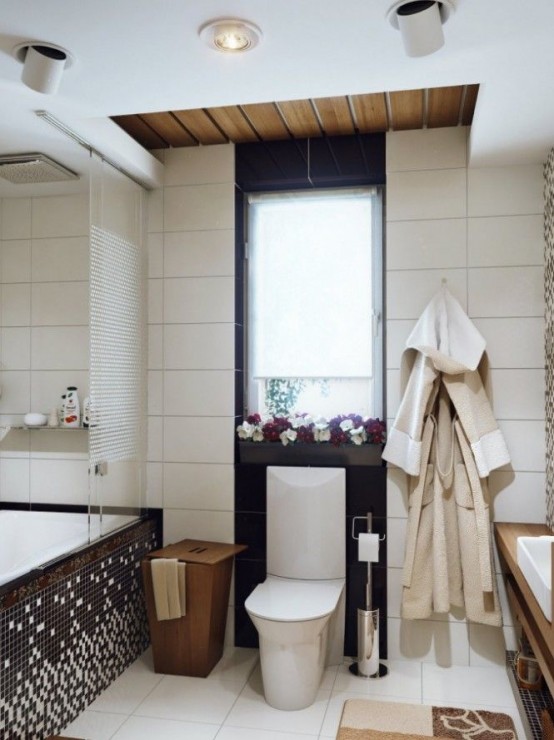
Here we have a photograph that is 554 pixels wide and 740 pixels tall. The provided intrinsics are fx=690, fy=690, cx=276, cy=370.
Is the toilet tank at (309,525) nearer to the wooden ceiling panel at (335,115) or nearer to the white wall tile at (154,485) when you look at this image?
the white wall tile at (154,485)

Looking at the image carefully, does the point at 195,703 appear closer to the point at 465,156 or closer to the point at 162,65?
the point at 162,65

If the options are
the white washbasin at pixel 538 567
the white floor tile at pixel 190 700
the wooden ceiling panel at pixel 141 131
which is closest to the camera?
the white washbasin at pixel 538 567

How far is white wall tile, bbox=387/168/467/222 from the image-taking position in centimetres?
348

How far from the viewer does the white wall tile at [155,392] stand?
12.4 ft

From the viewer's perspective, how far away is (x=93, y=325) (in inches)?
125

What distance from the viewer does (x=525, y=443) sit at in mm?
3379

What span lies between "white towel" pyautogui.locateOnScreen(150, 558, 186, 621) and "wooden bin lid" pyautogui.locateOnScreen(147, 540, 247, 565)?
2.4 inches

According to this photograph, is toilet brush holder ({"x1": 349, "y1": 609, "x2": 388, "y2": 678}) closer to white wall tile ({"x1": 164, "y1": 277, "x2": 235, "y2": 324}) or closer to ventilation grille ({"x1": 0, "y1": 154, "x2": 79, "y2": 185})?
white wall tile ({"x1": 164, "y1": 277, "x2": 235, "y2": 324})

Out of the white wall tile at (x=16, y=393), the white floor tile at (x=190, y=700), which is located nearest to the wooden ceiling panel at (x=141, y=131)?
the white wall tile at (x=16, y=393)

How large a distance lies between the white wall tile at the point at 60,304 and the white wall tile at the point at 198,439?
0.75 meters

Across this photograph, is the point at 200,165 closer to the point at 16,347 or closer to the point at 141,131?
the point at 141,131

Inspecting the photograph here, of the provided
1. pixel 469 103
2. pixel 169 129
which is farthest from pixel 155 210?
pixel 469 103

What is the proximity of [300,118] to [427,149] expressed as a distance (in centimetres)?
67

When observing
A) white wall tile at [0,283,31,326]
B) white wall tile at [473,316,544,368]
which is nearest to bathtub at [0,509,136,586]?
white wall tile at [0,283,31,326]
